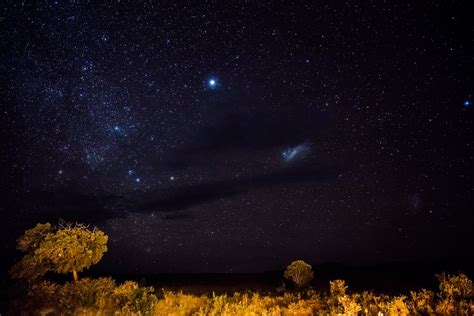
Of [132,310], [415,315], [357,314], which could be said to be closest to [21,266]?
[132,310]

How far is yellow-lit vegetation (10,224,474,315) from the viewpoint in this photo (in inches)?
474

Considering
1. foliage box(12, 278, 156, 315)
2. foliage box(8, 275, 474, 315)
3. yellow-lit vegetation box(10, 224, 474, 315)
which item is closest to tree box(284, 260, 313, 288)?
yellow-lit vegetation box(10, 224, 474, 315)

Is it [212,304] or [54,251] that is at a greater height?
[54,251]

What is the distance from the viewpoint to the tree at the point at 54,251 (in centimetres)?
1466

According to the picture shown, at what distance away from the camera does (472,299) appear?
12.8m

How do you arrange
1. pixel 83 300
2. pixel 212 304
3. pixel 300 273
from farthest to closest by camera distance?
1. pixel 300 273
2. pixel 212 304
3. pixel 83 300

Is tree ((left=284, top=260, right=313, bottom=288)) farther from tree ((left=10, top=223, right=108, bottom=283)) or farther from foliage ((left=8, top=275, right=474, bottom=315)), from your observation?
tree ((left=10, top=223, right=108, bottom=283))

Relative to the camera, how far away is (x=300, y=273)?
20953 mm

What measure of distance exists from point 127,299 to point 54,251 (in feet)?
11.2

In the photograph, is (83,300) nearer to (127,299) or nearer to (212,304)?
(127,299)

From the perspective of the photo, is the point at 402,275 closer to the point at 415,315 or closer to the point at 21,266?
the point at 415,315

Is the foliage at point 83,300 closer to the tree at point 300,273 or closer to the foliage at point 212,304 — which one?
the foliage at point 212,304

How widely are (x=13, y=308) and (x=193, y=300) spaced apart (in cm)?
646

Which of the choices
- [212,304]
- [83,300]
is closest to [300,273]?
[212,304]
